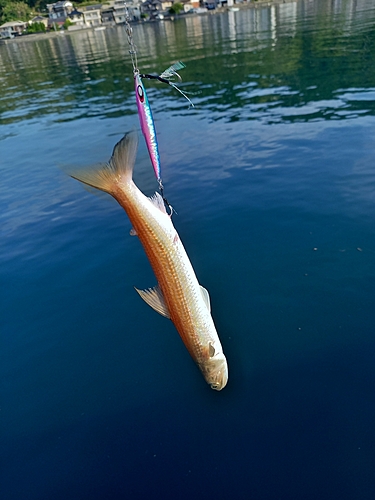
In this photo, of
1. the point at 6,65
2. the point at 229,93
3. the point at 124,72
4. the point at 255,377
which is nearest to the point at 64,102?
the point at 124,72

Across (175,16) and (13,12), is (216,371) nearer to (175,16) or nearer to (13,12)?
(175,16)

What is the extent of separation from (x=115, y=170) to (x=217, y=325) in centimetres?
529

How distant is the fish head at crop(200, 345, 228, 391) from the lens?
5.56 meters

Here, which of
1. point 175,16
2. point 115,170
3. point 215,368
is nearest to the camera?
point 115,170

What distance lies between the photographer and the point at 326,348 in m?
7.84

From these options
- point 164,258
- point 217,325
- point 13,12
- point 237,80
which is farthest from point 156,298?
point 13,12

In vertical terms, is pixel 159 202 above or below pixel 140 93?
below

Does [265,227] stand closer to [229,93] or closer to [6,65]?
[229,93]

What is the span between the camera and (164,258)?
5.01 metres

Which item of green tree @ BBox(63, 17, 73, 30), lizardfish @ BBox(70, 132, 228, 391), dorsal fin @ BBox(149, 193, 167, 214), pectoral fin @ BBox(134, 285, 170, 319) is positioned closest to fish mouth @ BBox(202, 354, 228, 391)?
lizardfish @ BBox(70, 132, 228, 391)

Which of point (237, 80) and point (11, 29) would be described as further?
point (11, 29)

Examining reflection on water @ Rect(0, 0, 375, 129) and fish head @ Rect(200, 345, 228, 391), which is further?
reflection on water @ Rect(0, 0, 375, 129)

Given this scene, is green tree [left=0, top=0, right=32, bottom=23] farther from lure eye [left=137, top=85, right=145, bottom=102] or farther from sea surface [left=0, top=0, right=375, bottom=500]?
lure eye [left=137, top=85, right=145, bottom=102]

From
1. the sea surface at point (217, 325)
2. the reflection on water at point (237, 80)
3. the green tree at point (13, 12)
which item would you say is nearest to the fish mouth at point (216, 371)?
the sea surface at point (217, 325)
